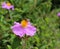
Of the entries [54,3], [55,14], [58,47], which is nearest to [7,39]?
[58,47]

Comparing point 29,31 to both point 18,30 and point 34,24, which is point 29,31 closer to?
point 18,30

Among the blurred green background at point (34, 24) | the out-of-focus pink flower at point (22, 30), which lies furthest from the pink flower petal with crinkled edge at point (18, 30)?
the blurred green background at point (34, 24)

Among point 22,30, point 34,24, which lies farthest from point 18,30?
point 34,24

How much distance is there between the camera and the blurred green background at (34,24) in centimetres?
214

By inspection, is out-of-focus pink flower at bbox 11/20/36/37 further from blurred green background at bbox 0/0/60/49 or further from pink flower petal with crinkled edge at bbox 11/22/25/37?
blurred green background at bbox 0/0/60/49

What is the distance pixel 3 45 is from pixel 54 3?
194 cm

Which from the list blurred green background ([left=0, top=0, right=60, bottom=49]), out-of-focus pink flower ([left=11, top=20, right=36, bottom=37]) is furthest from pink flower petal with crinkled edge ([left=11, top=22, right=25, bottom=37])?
blurred green background ([left=0, top=0, right=60, bottom=49])

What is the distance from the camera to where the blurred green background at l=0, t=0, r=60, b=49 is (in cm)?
214

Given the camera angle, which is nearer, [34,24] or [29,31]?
[29,31]

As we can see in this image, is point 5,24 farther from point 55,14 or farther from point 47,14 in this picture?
point 55,14

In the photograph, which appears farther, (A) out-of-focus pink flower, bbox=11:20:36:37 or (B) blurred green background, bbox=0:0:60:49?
(B) blurred green background, bbox=0:0:60:49

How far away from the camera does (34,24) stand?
2467 millimetres

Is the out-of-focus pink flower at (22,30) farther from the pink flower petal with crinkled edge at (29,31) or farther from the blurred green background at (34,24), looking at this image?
the blurred green background at (34,24)

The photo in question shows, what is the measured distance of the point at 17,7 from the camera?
2.78m
